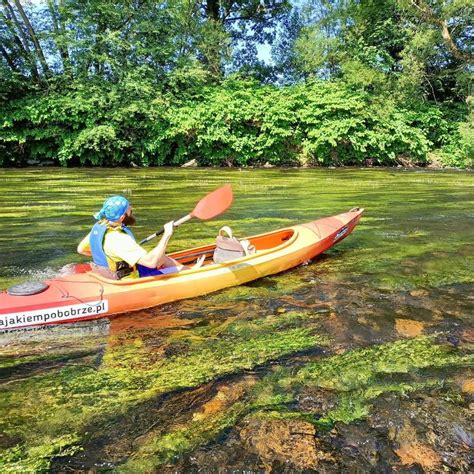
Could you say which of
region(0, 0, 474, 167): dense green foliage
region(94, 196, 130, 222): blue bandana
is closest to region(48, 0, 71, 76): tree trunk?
region(0, 0, 474, 167): dense green foliage

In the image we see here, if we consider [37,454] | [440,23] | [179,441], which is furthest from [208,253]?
[440,23]

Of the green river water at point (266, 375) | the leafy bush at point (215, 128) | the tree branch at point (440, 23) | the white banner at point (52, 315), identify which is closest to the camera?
the green river water at point (266, 375)

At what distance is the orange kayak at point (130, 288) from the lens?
3453 millimetres

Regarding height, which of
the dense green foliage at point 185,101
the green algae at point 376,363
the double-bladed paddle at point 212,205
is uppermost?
the dense green foliage at point 185,101

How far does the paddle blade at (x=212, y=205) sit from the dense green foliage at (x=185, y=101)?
1127 cm

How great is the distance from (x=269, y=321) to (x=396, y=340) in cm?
93

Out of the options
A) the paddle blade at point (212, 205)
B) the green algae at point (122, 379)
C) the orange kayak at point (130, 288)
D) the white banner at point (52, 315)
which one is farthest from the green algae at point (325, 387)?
the paddle blade at point (212, 205)

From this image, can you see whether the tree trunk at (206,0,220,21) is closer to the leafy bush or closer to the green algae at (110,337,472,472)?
the leafy bush

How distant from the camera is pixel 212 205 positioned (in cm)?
483

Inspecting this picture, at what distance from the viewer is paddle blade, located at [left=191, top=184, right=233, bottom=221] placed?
4.75 m

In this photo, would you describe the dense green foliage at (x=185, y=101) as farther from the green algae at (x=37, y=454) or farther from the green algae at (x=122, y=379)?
the green algae at (x=37, y=454)

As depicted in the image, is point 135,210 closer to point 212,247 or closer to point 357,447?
point 212,247

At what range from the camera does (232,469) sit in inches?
82.2

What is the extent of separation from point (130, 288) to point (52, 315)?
0.61 metres
